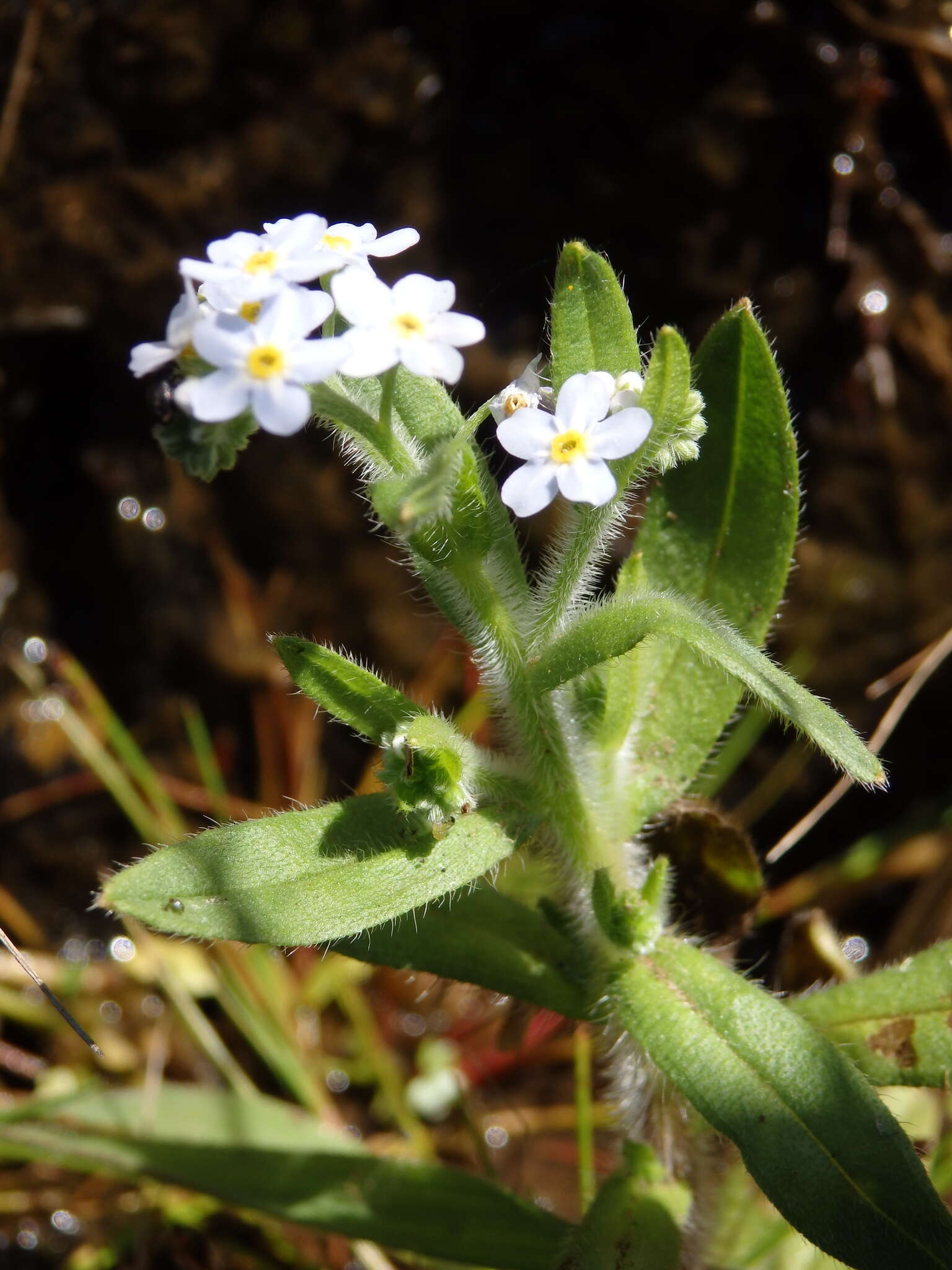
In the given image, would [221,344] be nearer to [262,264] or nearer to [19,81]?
[262,264]

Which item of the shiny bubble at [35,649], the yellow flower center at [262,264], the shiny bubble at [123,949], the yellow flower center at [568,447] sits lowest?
the shiny bubble at [123,949]

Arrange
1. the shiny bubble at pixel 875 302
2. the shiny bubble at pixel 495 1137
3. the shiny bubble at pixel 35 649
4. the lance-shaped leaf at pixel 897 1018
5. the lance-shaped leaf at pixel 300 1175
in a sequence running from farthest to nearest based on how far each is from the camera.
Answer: the shiny bubble at pixel 35 649, the shiny bubble at pixel 495 1137, the shiny bubble at pixel 875 302, the lance-shaped leaf at pixel 300 1175, the lance-shaped leaf at pixel 897 1018

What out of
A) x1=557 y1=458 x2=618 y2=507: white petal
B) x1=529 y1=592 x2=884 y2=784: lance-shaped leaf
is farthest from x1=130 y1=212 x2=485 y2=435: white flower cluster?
x1=529 y1=592 x2=884 y2=784: lance-shaped leaf

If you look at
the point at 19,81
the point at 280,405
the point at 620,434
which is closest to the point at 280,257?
the point at 280,405

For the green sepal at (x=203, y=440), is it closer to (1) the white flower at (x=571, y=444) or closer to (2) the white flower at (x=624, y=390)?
(1) the white flower at (x=571, y=444)

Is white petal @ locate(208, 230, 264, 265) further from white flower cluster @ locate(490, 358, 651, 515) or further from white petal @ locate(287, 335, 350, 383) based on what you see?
white flower cluster @ locate(490, 358, 651, 515)

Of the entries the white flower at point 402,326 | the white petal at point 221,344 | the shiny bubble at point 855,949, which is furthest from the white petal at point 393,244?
the shiny bubble at point 855,949
